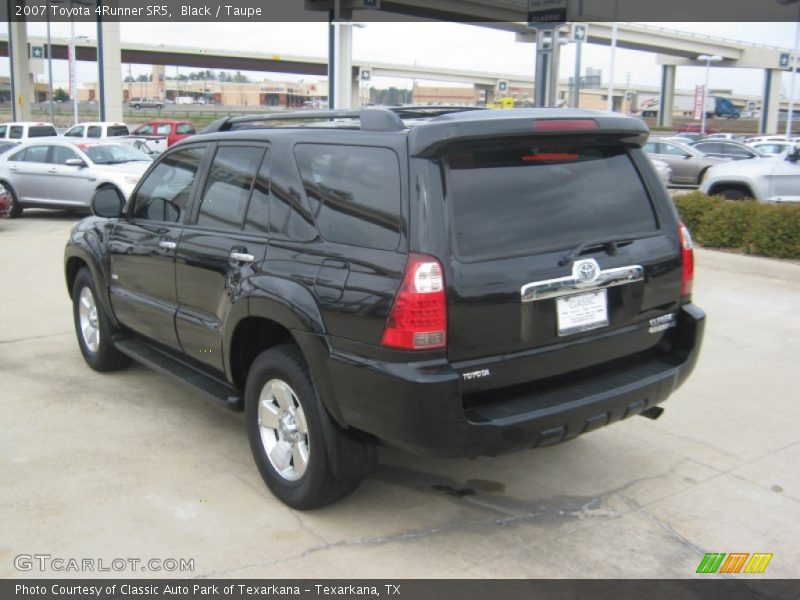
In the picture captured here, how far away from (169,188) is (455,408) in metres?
2.82

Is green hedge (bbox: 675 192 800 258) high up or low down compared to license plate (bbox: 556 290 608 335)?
down

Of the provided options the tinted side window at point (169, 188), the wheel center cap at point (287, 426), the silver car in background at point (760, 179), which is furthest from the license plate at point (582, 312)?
the silver car in background at point (760, 179)

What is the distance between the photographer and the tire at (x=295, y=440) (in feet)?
12.3

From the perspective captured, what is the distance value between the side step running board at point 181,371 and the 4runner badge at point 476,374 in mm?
1569

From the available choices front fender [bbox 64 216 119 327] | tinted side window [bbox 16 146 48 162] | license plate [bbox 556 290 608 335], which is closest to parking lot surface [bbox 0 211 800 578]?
front fender [bbox 64 216 119 327]

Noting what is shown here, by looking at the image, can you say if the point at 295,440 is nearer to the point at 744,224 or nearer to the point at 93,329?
the point at 93,329

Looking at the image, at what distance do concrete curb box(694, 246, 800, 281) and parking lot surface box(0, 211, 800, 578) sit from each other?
3.95 meters

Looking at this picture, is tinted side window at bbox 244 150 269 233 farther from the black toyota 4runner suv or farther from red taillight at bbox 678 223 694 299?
red taillight at bbox 678 223 694 299

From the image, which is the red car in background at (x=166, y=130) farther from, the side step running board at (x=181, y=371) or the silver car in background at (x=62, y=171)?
the side step running board at (x=181, y=371)

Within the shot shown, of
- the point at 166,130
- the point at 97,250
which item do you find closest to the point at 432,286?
the point at 97,250

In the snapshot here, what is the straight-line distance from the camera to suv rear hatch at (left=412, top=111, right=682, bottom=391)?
11.2 ft

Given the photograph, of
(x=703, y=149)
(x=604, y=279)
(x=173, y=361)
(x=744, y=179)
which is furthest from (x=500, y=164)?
(x=703, y=149)

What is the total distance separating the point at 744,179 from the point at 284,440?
12035 mm

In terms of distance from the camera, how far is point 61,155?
57.2 feet
